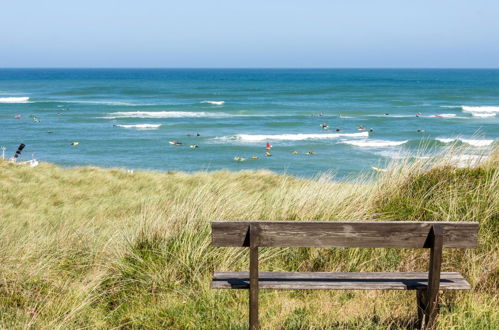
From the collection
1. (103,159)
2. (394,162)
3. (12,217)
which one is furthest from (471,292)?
(103,159)

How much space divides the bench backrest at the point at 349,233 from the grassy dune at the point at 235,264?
661 mm

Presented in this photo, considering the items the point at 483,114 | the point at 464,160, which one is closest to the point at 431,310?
the point at 464,160

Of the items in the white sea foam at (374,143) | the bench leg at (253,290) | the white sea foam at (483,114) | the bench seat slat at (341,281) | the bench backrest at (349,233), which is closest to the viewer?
the bench backrest at (349,233)

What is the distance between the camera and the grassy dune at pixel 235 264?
15.1 ft

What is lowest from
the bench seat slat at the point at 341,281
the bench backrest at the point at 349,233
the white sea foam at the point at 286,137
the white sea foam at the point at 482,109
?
the white sea foam at the point at 286,137

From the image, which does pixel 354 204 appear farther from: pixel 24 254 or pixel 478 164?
pixel 24 254

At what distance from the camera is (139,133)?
37594 millimetres

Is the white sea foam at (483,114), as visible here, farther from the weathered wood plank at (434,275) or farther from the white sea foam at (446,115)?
the weathered wood plank at (434,275)

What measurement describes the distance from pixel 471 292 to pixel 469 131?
33.8 metres

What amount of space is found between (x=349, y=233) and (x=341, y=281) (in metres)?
0.57

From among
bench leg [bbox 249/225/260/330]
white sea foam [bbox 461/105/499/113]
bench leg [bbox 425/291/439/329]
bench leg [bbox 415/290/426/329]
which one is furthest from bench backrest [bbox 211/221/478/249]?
white sea foam [bbox 461/105/499/113]

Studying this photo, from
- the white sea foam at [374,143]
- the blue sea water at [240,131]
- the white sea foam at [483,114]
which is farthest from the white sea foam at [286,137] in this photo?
the white sea foam at [483,114]

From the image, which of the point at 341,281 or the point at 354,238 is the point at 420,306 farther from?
the point at 354,238

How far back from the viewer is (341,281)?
174 inches
